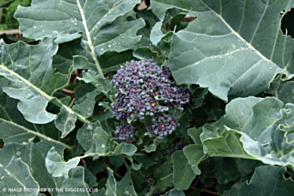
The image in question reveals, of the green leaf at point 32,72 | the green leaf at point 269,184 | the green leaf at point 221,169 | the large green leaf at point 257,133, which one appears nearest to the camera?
the large green leaf at point 257,133

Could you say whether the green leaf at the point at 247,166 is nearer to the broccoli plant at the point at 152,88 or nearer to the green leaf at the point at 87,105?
the broccoli plant at the point at 152,88

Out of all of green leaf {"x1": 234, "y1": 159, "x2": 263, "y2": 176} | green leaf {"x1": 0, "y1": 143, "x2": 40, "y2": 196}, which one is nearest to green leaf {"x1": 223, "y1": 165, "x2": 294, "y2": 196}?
green leaf {"x1": 234, "y1": 159, "x2": 263, "y2": 176}

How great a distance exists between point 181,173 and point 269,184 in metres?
0.31

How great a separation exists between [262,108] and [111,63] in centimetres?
74

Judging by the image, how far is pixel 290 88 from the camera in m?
1.03

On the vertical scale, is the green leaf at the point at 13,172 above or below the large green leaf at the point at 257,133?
below

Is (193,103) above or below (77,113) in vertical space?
above

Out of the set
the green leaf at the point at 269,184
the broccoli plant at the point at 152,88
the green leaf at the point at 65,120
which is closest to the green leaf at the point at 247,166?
the broccoli plant at the point at 152,88

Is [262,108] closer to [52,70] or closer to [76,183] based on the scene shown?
[76,183]

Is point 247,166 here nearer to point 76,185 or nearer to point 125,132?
point 125,132

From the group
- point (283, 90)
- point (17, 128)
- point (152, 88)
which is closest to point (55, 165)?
point (152, 88)

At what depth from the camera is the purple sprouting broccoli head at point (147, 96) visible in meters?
0.95

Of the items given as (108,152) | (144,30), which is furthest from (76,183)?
(144,30)

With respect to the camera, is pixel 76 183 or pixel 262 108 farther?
pixel 76 183
